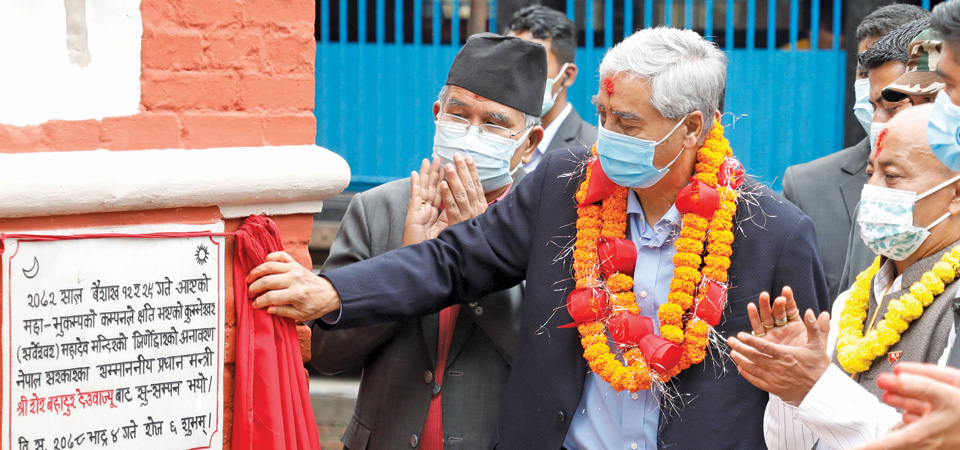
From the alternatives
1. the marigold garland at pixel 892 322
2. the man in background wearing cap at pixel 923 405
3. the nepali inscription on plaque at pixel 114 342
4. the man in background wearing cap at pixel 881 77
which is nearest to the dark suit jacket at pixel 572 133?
the man in background wearing cap at pixel 881 77

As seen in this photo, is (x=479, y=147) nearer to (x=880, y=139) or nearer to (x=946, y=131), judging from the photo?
(x=880, y=139)

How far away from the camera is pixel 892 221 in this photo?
249cm

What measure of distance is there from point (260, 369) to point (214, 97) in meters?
0.73

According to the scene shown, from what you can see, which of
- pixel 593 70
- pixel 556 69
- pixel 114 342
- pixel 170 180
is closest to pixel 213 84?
pixel 170 180

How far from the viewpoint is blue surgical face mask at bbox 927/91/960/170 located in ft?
7.07

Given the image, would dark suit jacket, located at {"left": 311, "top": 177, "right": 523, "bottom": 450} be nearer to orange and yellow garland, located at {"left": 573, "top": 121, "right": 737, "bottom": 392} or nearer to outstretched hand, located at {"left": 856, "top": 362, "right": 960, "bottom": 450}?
orange and yellow garland, located at {"left": 573, "top": 121, "right": 737, "bottom": 392}

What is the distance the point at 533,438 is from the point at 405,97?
3325 mm

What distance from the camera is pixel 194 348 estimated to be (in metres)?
2.56

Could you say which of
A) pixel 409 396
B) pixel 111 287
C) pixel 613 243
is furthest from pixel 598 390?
pixel 111 287

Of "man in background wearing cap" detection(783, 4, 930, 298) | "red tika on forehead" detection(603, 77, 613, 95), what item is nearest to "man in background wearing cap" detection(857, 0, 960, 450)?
"red tika on forehead" detection(603, 77, 613, 95)

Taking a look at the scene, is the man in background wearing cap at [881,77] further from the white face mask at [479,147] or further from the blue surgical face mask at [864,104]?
the white face mask at [479,147]

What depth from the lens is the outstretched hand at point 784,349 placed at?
2275mm

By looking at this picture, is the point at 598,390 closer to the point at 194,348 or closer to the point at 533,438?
the point at 533,438

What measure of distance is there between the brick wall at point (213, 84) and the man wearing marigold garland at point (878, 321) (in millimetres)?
1383
